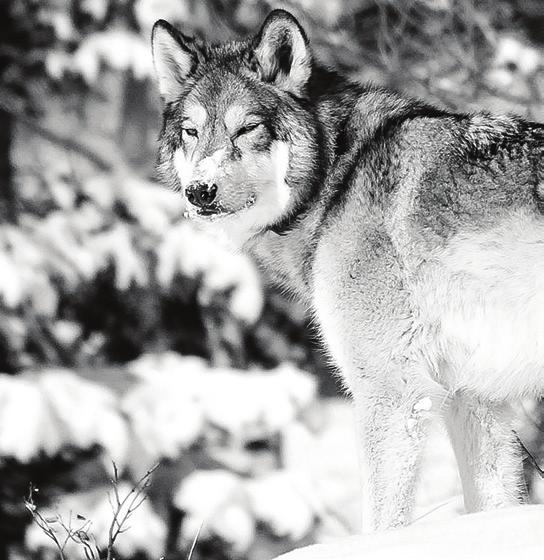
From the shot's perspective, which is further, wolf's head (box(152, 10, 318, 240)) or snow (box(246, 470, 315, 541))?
snow (box(246, 470, 315, 541))

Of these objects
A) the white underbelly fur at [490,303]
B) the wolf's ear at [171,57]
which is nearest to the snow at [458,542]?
the white underbelly fur at [490,303]

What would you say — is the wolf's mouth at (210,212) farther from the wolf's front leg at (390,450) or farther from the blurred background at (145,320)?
the blurred background at (145,320)

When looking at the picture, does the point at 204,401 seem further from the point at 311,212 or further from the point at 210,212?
the point at 210,212

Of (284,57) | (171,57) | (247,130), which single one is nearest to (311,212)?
(247,130)

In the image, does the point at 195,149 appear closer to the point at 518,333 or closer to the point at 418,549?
the point at 518,333

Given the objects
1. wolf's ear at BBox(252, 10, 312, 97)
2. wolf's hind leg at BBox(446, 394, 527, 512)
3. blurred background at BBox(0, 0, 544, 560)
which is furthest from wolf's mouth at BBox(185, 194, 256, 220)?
blurred background at BBox(0, 0, 544, 560)

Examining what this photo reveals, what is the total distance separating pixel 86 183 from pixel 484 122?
361 centimetres

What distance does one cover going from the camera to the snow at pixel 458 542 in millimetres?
2322

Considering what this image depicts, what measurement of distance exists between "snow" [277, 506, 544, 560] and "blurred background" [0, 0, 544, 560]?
3.38 m

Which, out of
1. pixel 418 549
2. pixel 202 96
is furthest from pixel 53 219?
pixel 418 549

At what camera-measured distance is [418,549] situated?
2.42 meters

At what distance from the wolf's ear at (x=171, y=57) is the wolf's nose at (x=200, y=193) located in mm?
731

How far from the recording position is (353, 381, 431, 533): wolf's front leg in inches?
140

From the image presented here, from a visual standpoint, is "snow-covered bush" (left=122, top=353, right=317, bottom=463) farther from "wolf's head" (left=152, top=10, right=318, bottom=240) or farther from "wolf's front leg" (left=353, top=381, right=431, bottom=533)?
"wolf's front leg" (left=353, top=381, right=431, bottom=533)
